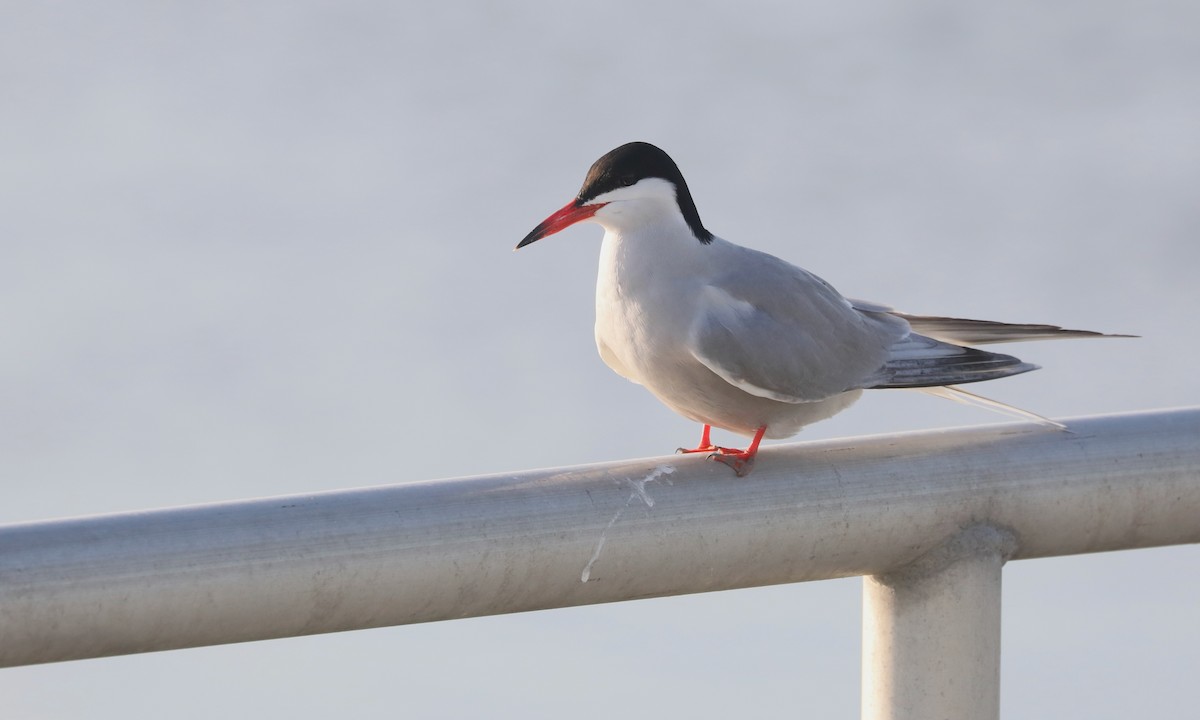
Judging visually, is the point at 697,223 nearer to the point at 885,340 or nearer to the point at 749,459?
the point at 885,340

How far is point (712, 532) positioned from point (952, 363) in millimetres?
1369

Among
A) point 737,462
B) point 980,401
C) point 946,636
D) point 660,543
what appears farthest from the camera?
point 980,401

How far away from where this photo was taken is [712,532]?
1.67 metres

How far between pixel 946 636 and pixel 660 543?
14.4 inches

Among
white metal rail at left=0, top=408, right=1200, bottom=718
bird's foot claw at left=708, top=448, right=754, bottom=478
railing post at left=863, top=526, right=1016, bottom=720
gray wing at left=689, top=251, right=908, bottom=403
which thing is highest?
gray wing at left=689, top=251, right=908, bottom=403

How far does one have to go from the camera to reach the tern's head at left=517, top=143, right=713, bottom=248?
3021 mm

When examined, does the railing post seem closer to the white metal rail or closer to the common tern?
the white metal rail

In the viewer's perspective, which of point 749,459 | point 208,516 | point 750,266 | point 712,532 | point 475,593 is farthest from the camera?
point 750,266

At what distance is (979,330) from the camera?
2969mm

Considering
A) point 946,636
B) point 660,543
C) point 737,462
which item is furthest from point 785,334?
point 660,543

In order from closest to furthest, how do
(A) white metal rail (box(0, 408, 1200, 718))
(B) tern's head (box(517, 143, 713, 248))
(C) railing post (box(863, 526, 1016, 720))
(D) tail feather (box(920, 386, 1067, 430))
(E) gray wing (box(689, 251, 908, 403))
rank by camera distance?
(A) white metal rail (box(0, 408, 1200, 718)), (C) railing post (box(863, 526, 1016, 720)), (D) tail feather (box(920, 386, 1067, 430)), (E) gray wing (box(689, 251, 908, 403)), (B) tern's head (box(517, 143, 713, 248))

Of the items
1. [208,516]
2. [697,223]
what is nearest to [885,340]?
[697,223]

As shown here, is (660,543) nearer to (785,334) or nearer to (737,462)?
(737,462)

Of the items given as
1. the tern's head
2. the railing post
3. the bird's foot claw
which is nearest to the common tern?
the tern's head
